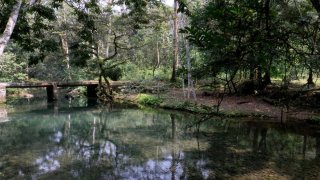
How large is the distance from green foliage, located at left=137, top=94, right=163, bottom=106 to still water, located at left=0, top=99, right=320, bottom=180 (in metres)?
3.52

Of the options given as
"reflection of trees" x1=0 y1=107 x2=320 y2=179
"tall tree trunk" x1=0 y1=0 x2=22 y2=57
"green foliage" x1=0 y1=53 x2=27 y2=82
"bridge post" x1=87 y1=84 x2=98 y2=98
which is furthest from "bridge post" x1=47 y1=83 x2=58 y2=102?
"tall tree trunk" x1=0 y1=0 x2=22 y2=57

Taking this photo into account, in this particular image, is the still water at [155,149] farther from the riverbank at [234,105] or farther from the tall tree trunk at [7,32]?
the tall tree trunk at [7,32]

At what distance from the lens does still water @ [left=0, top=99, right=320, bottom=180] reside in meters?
7.71

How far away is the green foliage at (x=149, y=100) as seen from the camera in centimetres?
1941

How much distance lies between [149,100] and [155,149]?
1017 cm

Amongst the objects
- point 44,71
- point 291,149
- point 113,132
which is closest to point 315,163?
point 291,149

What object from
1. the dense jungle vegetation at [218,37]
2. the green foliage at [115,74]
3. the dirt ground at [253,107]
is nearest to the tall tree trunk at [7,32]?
the dense jungle vegetation at [218,37]

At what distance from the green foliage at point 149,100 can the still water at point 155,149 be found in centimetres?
352

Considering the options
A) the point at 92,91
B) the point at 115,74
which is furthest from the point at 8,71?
the point at 115,74

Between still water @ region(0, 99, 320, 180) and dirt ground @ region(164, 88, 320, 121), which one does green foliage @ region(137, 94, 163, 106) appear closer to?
dirt ground @ region(164, 88, 320, 121)

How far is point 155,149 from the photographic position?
985cm

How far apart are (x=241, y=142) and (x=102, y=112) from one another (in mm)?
9276

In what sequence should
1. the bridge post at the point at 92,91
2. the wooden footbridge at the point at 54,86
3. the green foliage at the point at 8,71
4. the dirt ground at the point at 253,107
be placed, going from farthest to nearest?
the green foliage at the point at 8,71 < the bridge post at the point at 92,91 < the wooden footbridge at the point at 54,86 < the dirt ground at the point at 253,107

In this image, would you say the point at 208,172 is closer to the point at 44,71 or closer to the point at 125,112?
the point at 125,112
